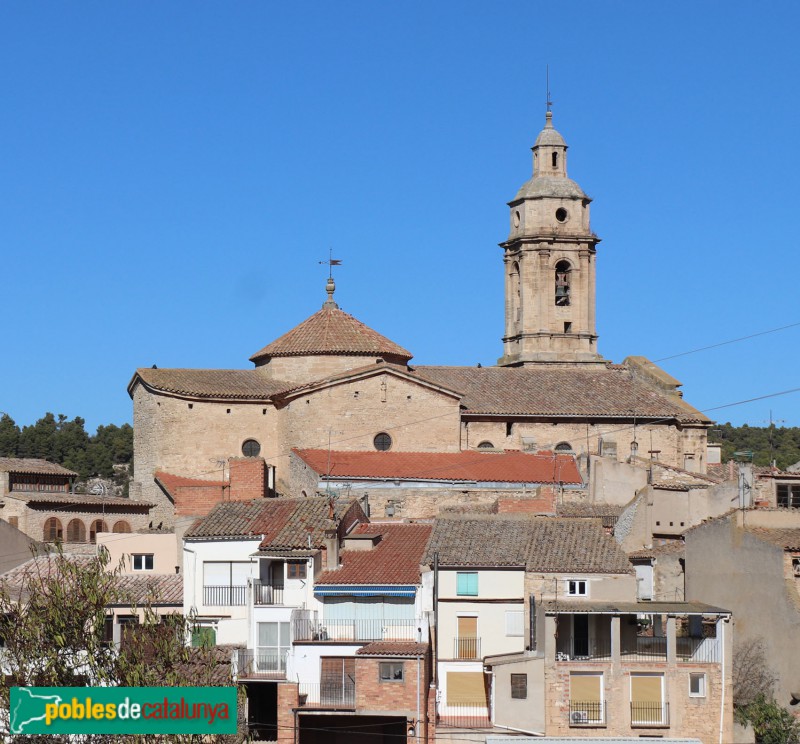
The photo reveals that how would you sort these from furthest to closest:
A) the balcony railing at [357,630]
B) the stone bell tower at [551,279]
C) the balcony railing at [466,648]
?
the stone bell tower at [551,279] < the balcony railing at [357,630] < the balcony railing at [466,648]

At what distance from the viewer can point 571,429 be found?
2623 inches

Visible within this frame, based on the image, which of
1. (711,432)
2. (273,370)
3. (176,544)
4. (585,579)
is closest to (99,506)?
(273,370)

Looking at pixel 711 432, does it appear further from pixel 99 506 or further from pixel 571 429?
pixel 99 506

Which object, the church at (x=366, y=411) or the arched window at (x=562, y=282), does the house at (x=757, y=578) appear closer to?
the church at (x=366, y=411)

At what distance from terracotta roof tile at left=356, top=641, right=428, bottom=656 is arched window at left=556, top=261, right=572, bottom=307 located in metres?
38.8

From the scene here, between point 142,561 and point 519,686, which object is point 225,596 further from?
point 519,686

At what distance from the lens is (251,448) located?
213ft

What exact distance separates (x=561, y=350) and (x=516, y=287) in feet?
12.2

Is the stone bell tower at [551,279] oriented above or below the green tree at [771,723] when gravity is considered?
above

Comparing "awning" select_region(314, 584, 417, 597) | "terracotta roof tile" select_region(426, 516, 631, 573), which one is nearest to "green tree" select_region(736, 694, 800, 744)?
"terracotta roof tile" select_region(426, 516, 631, 573)

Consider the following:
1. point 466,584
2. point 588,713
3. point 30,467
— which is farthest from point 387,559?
point 30,467

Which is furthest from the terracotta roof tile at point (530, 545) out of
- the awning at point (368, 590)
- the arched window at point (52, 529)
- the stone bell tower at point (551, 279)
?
the stone bell tower at point (551, 279)

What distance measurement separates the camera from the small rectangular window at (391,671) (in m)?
38.9

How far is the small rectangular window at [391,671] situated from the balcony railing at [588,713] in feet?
11.8
